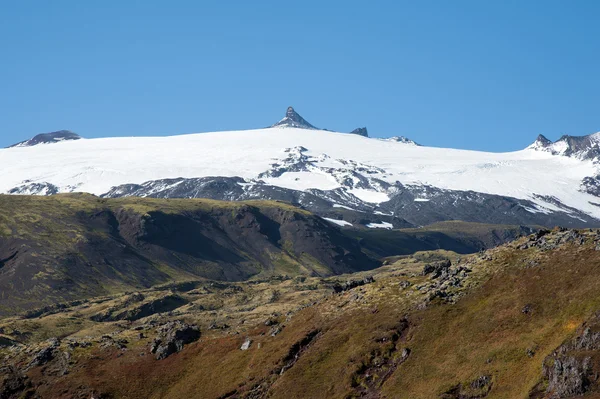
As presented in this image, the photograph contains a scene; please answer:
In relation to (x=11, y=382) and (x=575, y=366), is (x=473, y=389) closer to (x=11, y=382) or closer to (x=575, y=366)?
(x=575, y=366)

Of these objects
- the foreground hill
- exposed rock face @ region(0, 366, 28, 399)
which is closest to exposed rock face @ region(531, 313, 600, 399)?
the foreground hill

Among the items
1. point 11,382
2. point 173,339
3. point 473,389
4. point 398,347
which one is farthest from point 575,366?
point 11,382

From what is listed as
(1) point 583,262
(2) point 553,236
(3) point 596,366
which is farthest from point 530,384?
(2) point 553,236

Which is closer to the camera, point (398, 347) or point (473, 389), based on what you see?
point (473, 389)

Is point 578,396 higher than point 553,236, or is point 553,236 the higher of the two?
point 553,236

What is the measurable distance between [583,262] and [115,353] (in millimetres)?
82850

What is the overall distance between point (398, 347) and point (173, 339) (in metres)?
48.0

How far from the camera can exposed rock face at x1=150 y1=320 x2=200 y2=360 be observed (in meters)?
141

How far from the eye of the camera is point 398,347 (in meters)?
113

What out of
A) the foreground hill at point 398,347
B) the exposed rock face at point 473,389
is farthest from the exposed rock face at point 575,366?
the exposed rock face at point 473,389

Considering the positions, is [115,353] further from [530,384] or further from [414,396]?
[530,384]

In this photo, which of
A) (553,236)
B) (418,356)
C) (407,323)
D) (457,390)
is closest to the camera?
(457,390)

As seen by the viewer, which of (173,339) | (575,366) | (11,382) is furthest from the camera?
(173,339)

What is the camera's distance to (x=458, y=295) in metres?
122
